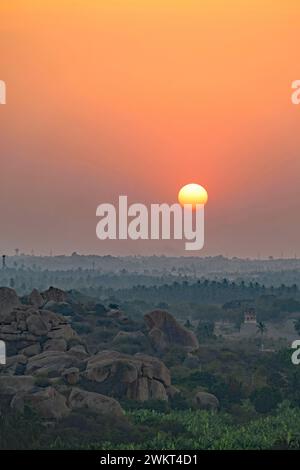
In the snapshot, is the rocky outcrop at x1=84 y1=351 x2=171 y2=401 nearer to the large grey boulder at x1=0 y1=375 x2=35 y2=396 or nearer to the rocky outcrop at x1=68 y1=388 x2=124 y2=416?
the rocky outcrop at x1=68 y1=388 x2=124 y2=416

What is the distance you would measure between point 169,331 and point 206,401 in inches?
874

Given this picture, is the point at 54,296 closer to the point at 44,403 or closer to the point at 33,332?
the point at 33,332

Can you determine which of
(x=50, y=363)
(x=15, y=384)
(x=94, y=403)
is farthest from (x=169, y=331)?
(x=94, y=403)

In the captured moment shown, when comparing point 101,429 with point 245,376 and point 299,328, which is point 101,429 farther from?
point 299,328

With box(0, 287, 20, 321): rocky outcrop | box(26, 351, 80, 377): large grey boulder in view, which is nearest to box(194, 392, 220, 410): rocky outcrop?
box(26, 351, 80, 377): large grey boulder

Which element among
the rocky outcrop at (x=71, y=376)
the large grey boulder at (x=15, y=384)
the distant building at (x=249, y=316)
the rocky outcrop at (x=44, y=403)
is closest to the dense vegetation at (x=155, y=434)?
the rocky outcrop at (x=44, y=403)

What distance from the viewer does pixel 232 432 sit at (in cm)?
5666

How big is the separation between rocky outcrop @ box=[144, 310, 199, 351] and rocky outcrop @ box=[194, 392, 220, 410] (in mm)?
18918

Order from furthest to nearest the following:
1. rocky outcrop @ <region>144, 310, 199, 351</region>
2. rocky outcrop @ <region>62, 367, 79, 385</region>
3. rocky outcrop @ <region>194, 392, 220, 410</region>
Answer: rocky outcrop @ <region>144, 310, 199, 351</region>
rocky outcrop @ <region>194, 392, 220, 410</region>
rocky outcrop @ <region>62, 367, 79, 385</region>

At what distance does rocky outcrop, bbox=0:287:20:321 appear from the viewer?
80.1 meters

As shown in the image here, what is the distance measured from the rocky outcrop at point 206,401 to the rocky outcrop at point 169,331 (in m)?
18.9

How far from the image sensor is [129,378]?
2532 inches

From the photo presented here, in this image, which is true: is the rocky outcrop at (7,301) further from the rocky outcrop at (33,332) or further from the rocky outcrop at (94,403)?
the rocky outcrop at (94,403)

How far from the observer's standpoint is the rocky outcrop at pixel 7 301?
8006 centimetres
